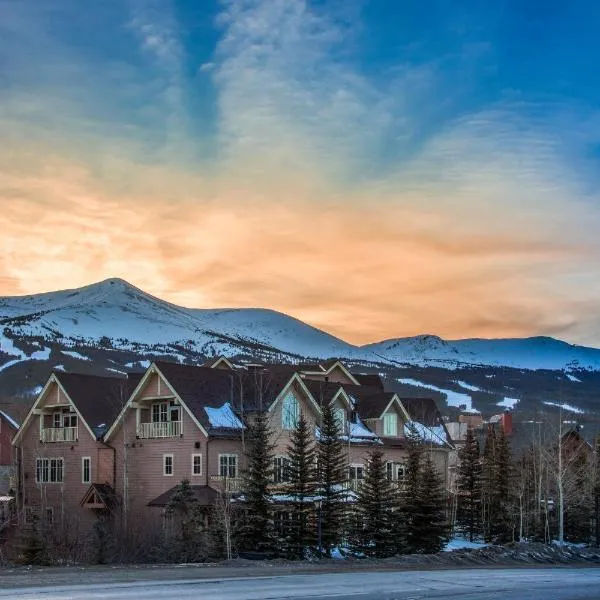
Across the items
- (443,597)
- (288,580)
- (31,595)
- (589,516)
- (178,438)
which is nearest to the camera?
(31,595)

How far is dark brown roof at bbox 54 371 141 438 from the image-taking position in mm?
58188

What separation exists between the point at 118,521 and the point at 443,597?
29406mm

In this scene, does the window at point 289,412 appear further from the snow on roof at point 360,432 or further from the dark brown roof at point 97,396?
the dark brown roof at point 97,396

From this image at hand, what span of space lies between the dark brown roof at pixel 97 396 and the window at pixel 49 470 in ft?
12.4

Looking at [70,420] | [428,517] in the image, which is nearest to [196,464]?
[70,420]

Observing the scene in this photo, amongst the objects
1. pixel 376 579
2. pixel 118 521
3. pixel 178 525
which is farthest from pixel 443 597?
pixel 118 521

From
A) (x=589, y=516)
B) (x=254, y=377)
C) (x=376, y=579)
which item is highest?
(x=254, y=377)

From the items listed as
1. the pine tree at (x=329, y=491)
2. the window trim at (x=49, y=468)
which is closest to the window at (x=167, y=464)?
the window trim at (x=49, y=468)

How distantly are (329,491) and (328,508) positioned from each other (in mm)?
806

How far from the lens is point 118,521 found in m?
48.5

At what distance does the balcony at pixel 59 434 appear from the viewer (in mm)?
59094

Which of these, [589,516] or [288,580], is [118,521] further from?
[589,516]

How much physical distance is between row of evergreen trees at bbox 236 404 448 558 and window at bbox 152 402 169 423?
985 centimetres

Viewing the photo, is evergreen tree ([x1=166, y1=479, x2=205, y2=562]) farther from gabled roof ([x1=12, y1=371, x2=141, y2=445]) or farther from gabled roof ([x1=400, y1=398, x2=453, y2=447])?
gabled roof ([x1=400, y1=398, x2=453, y2=447])
